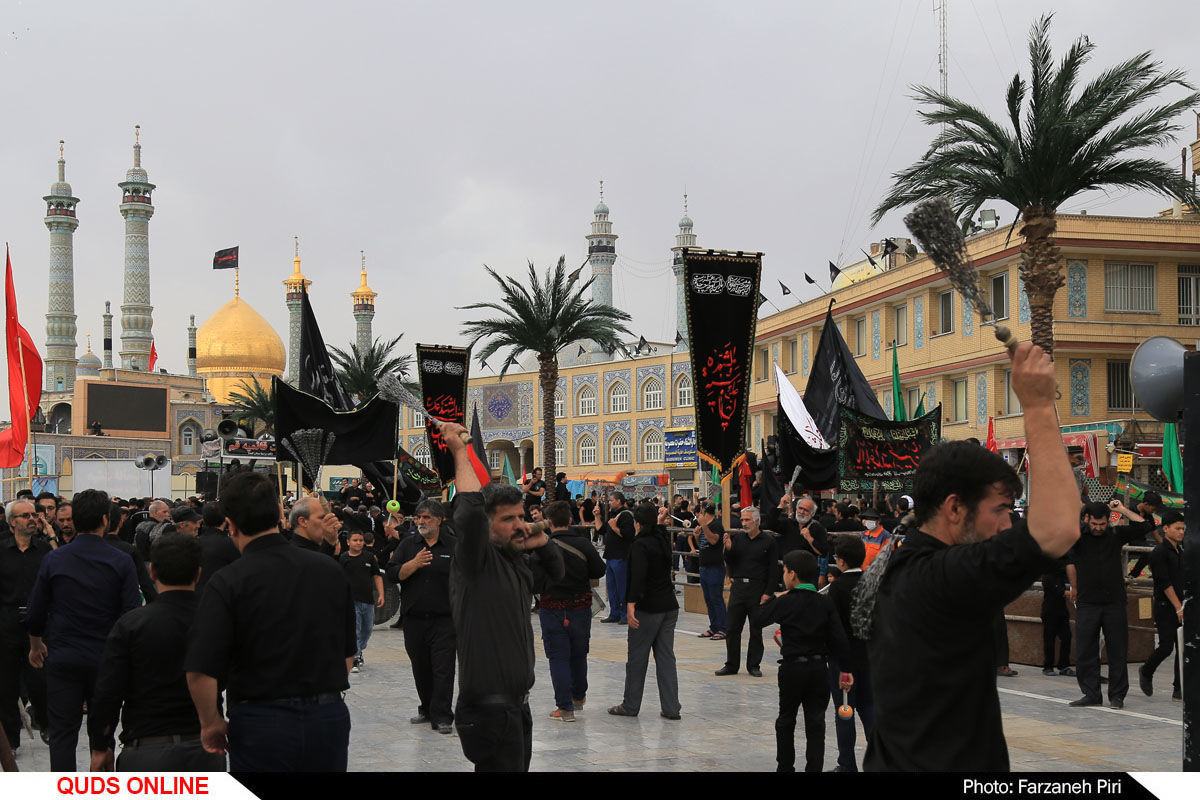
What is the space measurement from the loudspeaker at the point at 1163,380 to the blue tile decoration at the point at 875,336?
37.7m

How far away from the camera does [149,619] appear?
5172 mm

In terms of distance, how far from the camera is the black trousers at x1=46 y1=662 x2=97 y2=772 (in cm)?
663

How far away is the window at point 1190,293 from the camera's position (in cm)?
3434

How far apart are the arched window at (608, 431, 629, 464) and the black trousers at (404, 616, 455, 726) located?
5958cm

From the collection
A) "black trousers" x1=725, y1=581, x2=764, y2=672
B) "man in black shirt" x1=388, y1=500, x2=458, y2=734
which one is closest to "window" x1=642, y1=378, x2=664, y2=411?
"black trousers" x1=725, y1=581, x2=764, y2=672

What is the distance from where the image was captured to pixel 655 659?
10.6 m

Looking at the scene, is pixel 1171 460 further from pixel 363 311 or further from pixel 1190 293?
pixel 363 311

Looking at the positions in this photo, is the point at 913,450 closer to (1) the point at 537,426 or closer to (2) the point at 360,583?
(2) the point at 360,583

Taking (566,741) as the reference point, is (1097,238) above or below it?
above

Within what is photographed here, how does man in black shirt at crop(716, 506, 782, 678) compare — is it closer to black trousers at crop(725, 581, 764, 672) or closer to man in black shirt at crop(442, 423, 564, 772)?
black trousers at crop(725, 581, 764, 672)

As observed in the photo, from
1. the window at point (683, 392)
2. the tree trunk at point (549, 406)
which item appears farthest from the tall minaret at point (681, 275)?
the tree trunk at point (549, 406)

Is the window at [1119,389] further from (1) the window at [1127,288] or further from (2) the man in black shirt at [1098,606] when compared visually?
(2) the man in black shirt at [1098,606]

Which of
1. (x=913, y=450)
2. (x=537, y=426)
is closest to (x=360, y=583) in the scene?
(x=913, y=450)

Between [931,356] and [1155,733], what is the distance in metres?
29.4
